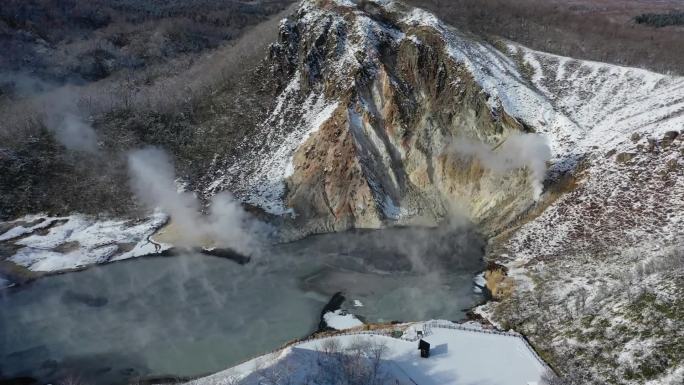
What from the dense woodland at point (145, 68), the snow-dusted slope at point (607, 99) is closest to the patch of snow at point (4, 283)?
the dense woodland at point (145, 68)

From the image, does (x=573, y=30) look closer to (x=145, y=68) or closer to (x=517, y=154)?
(x=517, y=154)

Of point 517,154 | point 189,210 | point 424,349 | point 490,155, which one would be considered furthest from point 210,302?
point 517,154

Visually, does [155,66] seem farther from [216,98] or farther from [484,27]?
[484,27]

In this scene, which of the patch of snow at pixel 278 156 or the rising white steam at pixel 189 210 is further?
the patch of snow at pixel 278 156

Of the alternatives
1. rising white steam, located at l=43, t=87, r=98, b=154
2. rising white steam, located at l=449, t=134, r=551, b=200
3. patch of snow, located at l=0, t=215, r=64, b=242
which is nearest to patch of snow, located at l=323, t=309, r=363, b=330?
rising white steam, located at l=449, t=134, r=551, b=200

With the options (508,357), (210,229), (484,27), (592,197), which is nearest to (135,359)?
(210,229)

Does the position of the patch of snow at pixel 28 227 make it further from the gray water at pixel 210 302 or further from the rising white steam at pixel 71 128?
the rising white steam at pixel 71 128
